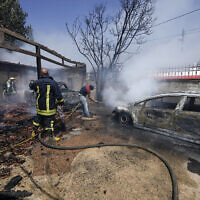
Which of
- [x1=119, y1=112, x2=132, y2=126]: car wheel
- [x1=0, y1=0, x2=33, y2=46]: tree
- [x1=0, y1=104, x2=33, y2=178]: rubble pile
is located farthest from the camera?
[x1=0, y1=0, x2=33, y2=46]: tree

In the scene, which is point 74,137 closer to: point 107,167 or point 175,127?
point 107,167

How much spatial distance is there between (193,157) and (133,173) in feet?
5.34

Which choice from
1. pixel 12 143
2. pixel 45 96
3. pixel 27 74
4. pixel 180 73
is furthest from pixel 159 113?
pixel 27 74

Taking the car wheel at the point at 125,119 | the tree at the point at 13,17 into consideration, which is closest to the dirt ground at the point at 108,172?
the car wheel at the point at 125,119

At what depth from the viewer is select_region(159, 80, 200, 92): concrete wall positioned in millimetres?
7830

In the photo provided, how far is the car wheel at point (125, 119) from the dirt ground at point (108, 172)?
0.98m

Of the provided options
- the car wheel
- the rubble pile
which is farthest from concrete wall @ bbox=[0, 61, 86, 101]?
the car wheel

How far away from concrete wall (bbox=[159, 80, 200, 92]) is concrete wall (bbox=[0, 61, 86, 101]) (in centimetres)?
885

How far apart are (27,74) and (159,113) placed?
1901 cm

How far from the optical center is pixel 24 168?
248 centimetres

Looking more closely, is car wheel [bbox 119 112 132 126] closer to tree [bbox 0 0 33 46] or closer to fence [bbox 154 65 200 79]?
fence [bbox 154 65 200 79]

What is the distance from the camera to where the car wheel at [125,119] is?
4.43 m

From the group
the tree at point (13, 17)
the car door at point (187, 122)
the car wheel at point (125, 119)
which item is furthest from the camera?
the tree at point (13, 17)

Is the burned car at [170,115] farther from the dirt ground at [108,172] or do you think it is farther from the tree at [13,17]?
the tree at [13,17]
